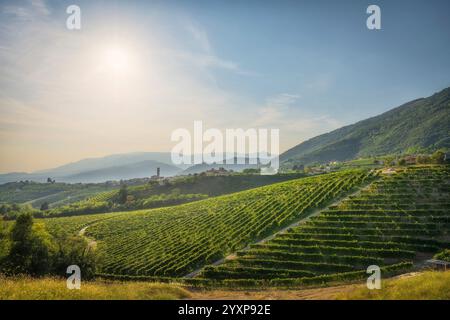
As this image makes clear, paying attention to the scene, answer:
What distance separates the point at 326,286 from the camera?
28.1m

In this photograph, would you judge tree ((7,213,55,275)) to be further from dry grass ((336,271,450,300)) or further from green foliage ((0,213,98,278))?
dry grass ((336,271,450,300))

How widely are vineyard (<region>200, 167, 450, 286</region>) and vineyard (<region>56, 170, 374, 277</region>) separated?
4.36 metres

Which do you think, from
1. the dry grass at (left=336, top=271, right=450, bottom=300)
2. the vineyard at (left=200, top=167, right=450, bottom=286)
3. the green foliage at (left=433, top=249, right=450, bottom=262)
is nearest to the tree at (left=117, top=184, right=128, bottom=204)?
the vineyard at (left=200, top=167, right=450, bottom=286)

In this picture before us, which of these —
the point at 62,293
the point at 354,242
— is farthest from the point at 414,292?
the point at 354,242

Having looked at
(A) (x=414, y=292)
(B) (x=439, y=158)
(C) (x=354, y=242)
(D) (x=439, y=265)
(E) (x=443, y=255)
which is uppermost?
(B) (x=439, y=158)

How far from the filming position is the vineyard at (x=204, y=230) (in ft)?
147

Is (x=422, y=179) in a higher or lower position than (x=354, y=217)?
higher

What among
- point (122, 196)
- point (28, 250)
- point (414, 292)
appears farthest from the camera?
point (122, 196)

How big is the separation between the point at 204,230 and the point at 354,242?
27.0 metres

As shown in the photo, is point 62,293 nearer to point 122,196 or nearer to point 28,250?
point 28,250

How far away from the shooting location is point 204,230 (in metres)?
57.1

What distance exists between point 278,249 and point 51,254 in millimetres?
25593
